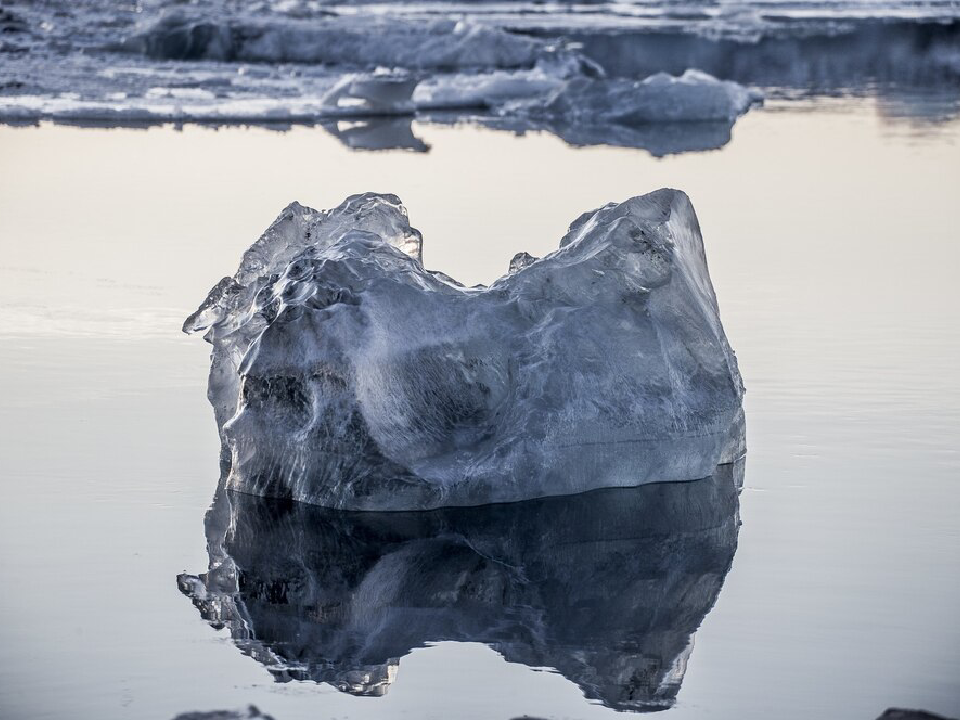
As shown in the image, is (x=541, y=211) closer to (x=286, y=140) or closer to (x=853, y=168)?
(x=853, y=168)

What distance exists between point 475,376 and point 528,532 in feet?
2.20

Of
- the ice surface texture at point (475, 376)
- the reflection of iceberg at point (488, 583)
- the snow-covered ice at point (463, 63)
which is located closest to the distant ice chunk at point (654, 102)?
the snow-covered ice at point (463, 63)

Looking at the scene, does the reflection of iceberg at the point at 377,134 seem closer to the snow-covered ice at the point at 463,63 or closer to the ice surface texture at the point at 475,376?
the snow-covered ice at the point at 463,63

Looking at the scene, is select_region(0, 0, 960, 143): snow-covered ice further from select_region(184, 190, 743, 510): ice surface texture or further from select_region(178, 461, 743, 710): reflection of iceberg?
select_region(178, 461, 743, 710): reflection of iceberg

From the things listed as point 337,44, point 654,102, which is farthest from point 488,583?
point 337,44

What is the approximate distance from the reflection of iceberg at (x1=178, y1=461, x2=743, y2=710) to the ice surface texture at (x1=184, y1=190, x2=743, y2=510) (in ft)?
0.40

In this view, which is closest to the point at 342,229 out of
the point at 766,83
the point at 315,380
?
the point at 315,380

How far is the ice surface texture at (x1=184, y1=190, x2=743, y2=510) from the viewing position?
5.75 meters

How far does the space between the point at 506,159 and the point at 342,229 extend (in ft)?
25.1

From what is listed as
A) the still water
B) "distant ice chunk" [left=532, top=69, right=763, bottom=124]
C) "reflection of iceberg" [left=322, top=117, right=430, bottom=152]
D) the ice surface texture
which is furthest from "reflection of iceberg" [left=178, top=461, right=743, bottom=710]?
"distant ice chunk" [left=532, top=69, right=763, bottom=124]

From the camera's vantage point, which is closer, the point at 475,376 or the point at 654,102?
the point at 475,376

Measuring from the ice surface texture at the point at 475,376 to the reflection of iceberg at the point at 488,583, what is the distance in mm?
122

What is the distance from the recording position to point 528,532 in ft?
18.2

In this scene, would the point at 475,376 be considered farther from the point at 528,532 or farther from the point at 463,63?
the point at 463,63
